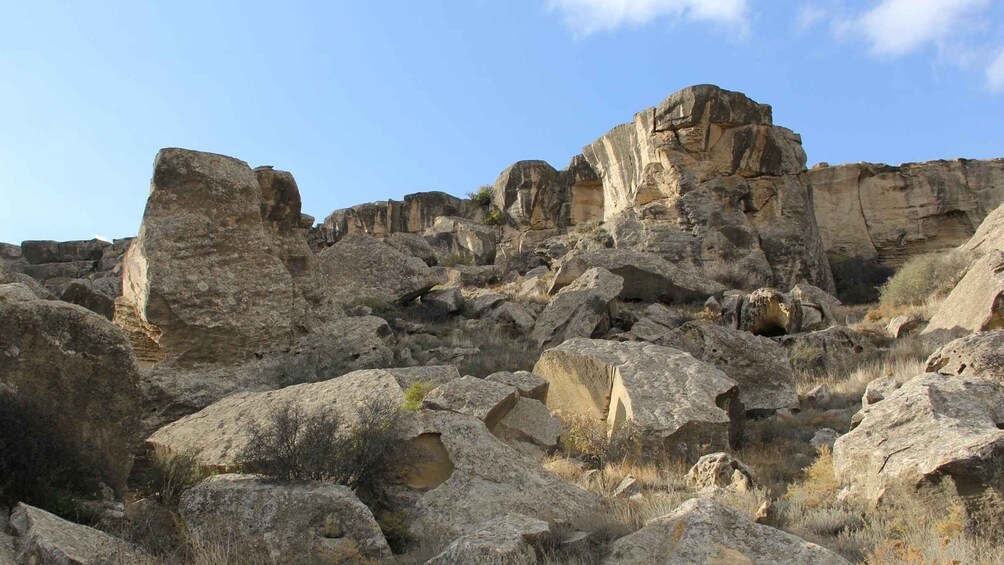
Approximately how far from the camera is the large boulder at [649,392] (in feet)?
23.3

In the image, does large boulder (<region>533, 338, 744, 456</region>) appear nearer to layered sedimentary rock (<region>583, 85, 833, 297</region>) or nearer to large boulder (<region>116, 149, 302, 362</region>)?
large boulder (<region>116, 149, 302, 362</region>)

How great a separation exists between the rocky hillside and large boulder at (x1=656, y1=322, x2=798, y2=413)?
0.10 feet

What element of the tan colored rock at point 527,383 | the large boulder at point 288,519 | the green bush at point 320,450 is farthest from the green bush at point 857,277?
the large boulder at point 288,519

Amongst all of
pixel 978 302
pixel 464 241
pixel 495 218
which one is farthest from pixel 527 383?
pixel 495 218

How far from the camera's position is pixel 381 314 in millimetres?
14633

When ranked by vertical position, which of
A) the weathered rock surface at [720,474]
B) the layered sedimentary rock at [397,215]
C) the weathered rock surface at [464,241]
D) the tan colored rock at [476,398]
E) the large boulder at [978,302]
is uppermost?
the layered sedimentary rock at [397,215]

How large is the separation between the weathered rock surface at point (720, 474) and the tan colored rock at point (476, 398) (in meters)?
1.74

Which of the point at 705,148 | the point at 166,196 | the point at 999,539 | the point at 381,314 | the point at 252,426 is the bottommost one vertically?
the point at 999,539

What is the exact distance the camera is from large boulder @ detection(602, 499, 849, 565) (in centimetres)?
395

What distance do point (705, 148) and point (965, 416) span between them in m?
18.4

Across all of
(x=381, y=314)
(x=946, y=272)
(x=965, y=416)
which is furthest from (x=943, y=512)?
(x=946, y=272)

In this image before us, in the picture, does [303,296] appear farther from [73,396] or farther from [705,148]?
[705,148]

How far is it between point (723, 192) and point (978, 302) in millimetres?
12432

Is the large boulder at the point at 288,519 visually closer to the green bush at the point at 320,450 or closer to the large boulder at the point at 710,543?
the green bush at the point at 320,450
